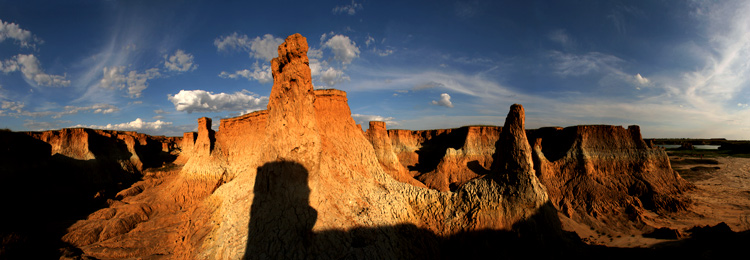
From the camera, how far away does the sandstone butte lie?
24.9 feet

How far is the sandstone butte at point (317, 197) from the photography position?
24.9ft

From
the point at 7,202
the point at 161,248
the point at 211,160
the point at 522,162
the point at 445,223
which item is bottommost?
the point at 161,248

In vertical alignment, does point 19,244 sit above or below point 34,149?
below

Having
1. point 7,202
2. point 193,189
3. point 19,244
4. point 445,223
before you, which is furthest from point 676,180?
point 7,202

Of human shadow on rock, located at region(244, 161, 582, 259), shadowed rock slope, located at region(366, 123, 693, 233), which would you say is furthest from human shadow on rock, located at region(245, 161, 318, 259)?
shadowed rock slope, located at region(366, 123, 693, 233)

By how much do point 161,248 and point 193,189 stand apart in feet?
21.3

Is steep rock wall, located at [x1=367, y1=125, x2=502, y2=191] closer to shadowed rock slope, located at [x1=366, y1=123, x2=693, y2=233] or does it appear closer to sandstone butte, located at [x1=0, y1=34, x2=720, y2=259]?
shadowed rock slope, located at [x1=366, y1=123, x2=693, y2=233]

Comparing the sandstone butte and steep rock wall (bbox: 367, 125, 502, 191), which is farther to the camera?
steep rock wall (bbox: 367, 125, 502, 191)

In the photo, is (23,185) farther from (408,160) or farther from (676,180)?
(676,180)

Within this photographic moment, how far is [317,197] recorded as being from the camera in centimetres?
789

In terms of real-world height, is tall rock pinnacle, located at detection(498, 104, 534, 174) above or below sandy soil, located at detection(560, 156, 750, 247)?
above

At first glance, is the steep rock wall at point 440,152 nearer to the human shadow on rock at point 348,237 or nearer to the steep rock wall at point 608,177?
the steep rock wall at point 608,177

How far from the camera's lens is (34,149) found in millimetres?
19156

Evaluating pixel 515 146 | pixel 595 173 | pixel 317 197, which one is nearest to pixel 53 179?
pixel 317 197
